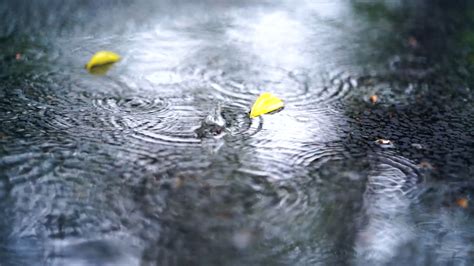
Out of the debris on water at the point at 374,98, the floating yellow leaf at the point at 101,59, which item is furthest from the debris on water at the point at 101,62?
the debris on water at the point at 374,98

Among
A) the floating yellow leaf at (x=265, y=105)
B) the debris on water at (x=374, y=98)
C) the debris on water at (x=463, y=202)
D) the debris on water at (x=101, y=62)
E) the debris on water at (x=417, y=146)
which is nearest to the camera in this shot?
the debris on water at (x=463, y=202)

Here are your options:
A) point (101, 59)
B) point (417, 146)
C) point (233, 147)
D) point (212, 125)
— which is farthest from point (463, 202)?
point (101, 59)

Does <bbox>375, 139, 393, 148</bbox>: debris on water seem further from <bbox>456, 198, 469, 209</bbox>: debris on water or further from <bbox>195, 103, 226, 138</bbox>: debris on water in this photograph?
<bbox>195, 103, 226, 138</bbox>: debris on water

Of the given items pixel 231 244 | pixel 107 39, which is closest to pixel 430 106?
pixel 231 244

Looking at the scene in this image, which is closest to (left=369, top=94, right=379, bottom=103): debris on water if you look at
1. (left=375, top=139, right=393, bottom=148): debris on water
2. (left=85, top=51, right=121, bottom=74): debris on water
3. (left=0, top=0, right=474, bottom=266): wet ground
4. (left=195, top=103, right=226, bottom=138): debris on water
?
(left=0, top=0, right=474, bottom=266): wet ground

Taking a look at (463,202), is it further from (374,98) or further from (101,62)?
(101,62)

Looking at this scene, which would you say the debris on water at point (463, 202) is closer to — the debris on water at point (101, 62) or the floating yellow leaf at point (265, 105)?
the floating yellow leaf at point (265, 105)
